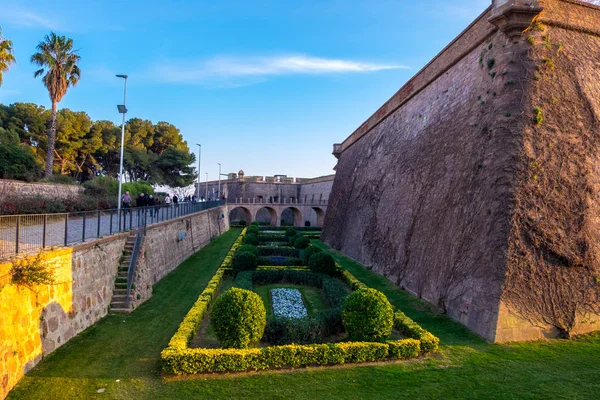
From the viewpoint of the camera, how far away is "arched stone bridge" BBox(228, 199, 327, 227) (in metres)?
43.7

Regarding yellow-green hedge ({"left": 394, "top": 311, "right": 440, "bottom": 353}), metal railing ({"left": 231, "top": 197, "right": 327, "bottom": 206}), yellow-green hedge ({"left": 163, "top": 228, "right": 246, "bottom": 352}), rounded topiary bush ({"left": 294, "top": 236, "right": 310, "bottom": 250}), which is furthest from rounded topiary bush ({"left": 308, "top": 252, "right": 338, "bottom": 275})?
metal railing ({"left": 231, "top": 197, "right": 327, "bottom": 206})

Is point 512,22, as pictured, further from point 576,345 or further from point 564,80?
point 576,345

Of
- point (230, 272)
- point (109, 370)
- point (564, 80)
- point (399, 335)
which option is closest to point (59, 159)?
point (230, 272)

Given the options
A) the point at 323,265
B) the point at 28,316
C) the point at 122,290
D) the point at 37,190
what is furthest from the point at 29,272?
the point at 37,190

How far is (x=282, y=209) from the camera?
149ft

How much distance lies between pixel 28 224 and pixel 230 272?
897 centimetres

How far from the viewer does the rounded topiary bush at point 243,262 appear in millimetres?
15125

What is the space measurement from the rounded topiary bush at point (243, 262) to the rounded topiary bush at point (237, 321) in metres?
7.63

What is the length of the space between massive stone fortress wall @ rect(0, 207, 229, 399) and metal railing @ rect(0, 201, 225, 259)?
0.36 metres

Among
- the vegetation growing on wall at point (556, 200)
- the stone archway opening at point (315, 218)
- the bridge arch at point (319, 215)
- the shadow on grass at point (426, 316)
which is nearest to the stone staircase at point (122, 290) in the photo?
the shadow on grass at point (426, 316)

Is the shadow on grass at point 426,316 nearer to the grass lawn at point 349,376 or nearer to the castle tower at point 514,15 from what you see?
the grass lawn at point 349,376

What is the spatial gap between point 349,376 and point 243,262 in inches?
358

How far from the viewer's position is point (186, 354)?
6.64 meters

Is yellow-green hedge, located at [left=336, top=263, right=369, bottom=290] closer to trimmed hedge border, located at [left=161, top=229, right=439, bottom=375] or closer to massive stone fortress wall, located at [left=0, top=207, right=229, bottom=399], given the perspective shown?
trimmed hedge border, located at [left=161, top=229, right=439, bottom=375]
